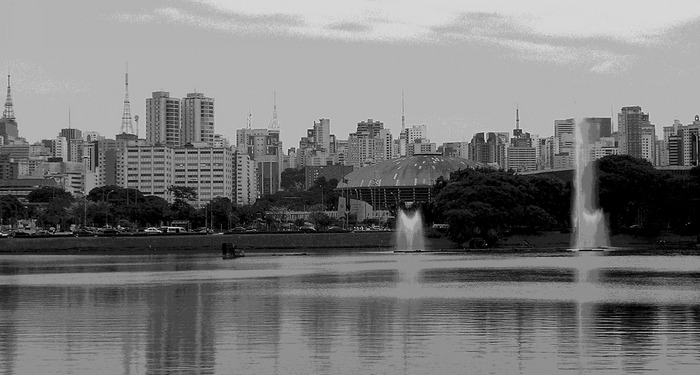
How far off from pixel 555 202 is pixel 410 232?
14281 mm

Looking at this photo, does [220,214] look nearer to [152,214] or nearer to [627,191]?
[152,214]

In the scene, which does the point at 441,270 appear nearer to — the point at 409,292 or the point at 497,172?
the point at 409,292

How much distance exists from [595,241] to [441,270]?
49.0m

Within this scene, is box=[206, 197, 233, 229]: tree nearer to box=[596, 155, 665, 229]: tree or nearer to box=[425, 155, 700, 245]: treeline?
box=[425, 155, 700, 245]: treeline

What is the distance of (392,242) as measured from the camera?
123188 millimetres

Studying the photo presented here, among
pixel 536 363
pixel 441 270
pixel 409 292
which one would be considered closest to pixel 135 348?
pixel 536 363

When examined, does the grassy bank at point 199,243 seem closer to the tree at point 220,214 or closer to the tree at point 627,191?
the tree at point 627,191

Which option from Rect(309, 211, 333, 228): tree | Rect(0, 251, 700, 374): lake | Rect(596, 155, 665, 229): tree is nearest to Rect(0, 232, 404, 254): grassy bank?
Rect(596, 155, 665, 229): tree

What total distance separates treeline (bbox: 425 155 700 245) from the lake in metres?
48.8

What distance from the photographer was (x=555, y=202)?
11631cm

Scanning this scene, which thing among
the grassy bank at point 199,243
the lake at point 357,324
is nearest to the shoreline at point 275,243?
the grassy bank at point 199,243

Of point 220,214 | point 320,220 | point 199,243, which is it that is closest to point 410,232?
point 199,243

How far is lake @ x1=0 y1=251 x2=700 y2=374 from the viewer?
2462 cm

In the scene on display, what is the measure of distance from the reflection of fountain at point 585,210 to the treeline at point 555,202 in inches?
32.5
